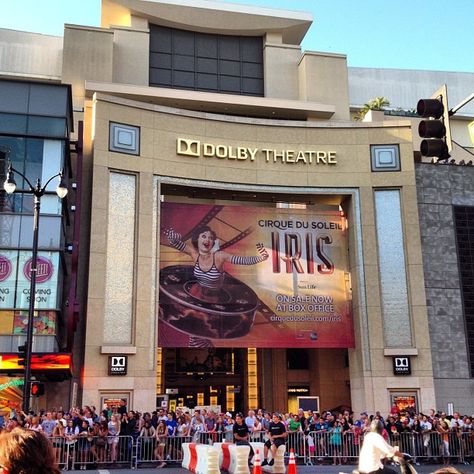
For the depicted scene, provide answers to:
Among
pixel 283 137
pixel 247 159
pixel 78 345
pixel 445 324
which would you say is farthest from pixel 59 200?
pixel 445 324

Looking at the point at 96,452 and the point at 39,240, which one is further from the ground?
the point at 39,240

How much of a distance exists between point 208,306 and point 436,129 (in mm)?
25491

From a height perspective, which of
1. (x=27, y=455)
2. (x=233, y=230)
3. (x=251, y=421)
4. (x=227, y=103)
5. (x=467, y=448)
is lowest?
(x=467, y=448)

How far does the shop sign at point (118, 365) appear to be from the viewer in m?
29.7

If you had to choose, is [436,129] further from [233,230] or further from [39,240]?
[233,230]

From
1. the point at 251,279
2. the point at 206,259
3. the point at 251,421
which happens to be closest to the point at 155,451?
the point at 251,421

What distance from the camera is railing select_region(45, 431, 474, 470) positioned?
2156cm

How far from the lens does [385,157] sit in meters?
35.8

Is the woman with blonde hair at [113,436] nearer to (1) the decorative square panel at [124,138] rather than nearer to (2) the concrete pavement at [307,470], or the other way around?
(2) the concrete pavement at [307,470]

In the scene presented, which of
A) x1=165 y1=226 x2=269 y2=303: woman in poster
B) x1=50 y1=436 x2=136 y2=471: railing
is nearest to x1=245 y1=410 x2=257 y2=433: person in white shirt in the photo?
x1=50 y1=436 x2=136 y2=471: railing

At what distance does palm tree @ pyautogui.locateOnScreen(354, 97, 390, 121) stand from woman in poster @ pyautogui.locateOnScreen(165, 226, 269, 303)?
2258 centimetres

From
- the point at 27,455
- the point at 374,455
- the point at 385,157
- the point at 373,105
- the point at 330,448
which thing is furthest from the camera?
the point at 373,105

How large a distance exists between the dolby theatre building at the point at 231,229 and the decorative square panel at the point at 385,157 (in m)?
0.06

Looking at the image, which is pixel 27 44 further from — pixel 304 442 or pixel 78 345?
pixel 304 442
